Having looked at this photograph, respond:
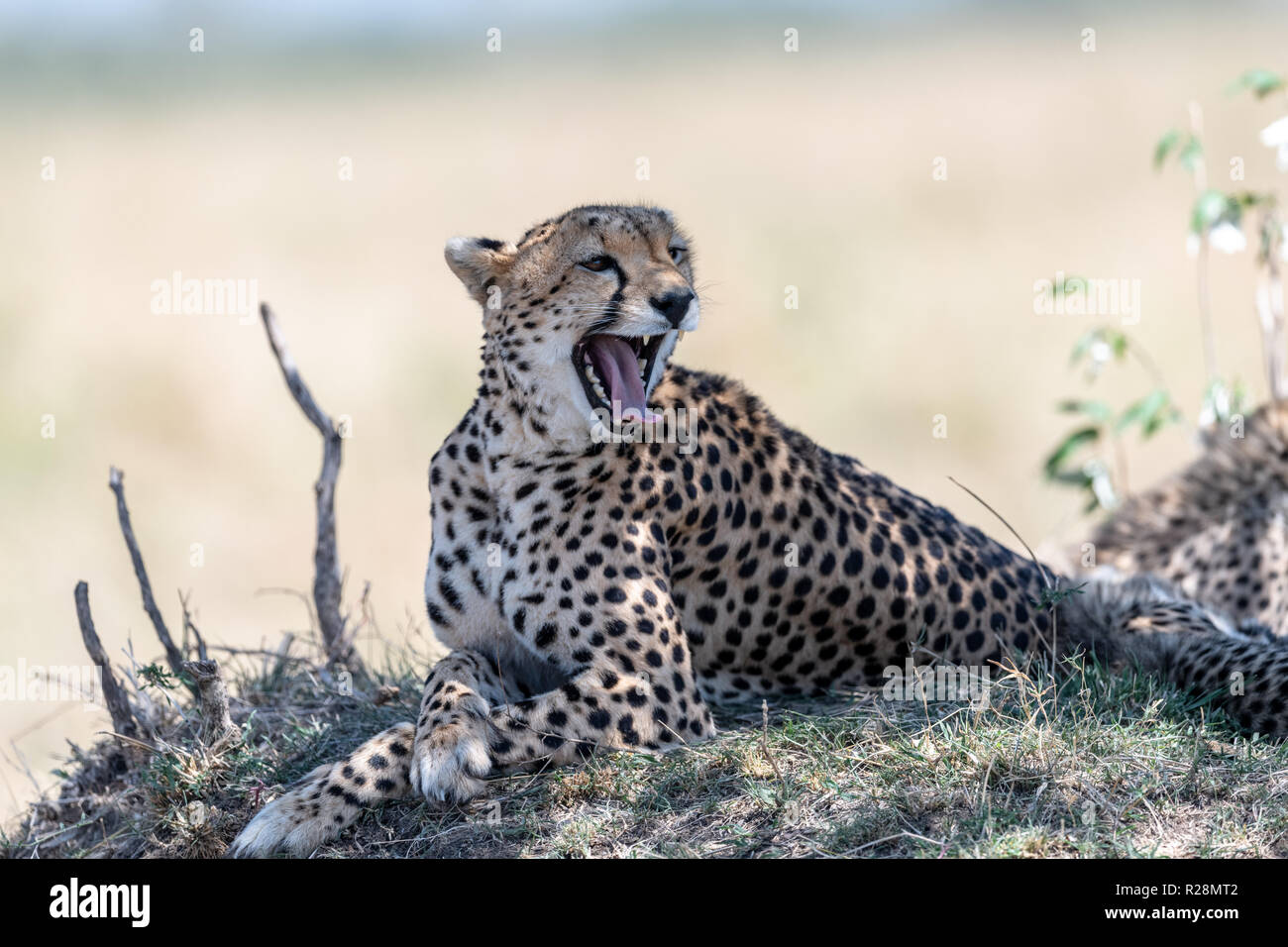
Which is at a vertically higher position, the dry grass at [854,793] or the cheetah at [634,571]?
the cheetah at [634,571]

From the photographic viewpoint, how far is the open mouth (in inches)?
184

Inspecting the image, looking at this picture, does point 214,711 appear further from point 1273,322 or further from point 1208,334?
point 1273,322

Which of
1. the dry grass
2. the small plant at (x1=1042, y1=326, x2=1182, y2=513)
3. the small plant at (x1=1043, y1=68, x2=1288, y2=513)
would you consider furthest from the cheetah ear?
the small plant at (x1=1042, y1=326, x2=1182, y2=513)

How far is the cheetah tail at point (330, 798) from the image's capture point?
4223 mm

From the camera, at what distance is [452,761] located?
170 inches

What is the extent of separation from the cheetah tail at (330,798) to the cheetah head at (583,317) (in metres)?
1.06

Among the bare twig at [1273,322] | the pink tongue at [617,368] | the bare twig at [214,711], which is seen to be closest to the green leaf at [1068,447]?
the bare twig at [1273,322]

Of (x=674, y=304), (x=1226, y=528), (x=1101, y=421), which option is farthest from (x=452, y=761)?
(x=1101, y=421)

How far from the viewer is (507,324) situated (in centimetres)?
477

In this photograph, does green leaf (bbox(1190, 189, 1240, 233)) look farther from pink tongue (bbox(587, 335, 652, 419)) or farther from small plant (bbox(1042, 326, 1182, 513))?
pink tongue (bbox(587, 335, 652, 419))

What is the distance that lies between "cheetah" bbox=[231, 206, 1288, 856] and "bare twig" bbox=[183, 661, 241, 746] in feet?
1.39

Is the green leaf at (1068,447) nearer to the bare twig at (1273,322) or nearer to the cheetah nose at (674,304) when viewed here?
the bare twig at (1273,322)

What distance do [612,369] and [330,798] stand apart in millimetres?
1486
